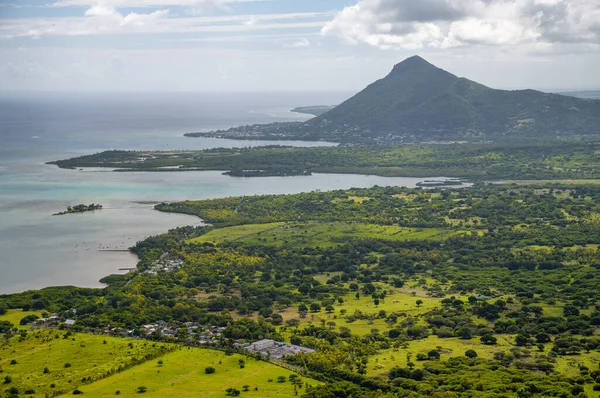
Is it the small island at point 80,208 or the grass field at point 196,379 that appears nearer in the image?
the grass field at point 196,379

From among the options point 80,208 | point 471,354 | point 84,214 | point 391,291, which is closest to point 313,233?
point 391,291

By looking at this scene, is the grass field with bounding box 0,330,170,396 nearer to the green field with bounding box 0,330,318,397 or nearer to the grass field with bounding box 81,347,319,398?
the green field with bounding box 0,330,318,397

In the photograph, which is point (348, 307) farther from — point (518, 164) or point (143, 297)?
point (518, 164)

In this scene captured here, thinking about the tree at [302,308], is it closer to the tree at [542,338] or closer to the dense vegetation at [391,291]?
the dense vegetation at [391,291]

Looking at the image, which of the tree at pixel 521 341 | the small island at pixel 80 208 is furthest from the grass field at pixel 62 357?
the small island at pixel 80 208

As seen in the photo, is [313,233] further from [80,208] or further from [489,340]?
[489,340]

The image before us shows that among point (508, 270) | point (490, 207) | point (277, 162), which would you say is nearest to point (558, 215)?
point (490, 207)

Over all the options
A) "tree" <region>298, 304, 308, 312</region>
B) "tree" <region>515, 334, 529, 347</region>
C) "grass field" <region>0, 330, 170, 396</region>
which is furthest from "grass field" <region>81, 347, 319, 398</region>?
"tree" <region>515, 334, 529, 347</region>
